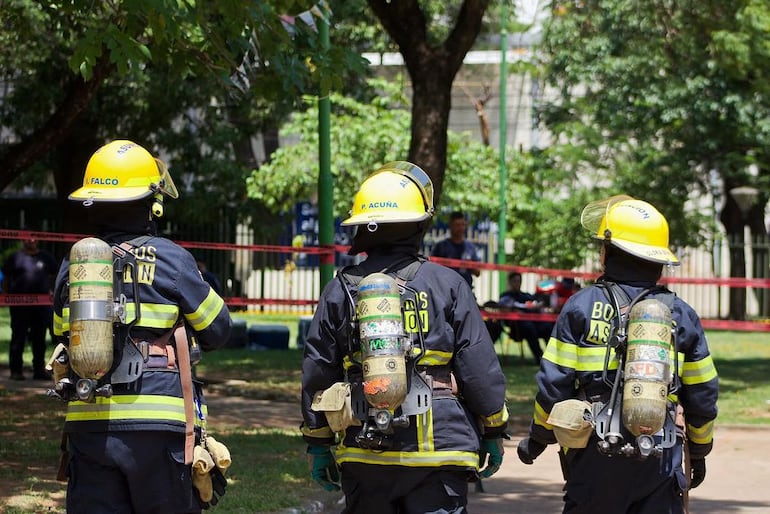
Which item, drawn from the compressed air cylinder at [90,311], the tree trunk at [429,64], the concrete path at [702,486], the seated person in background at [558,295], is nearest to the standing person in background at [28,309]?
the tree trunk at [429,64]

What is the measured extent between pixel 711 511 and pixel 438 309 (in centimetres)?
438

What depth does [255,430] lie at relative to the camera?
1151 centimetres

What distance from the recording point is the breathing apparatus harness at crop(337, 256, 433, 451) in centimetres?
463

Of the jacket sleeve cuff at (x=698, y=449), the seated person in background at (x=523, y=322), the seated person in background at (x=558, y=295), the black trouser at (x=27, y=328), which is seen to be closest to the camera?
the jacket sleeve cuff at (x=698, y=449)

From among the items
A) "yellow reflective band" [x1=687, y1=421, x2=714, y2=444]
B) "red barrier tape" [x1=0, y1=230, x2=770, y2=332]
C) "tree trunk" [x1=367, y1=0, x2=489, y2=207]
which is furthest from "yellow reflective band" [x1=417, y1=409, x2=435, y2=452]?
"tree trunk" [x1=367, y1=0, x2=489, y2=207]

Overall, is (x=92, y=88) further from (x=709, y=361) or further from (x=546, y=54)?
(x=546, y=54)

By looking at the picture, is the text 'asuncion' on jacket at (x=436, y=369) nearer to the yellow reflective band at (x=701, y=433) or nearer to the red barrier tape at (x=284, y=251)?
the yellow reflective band at (x=701, y=433)

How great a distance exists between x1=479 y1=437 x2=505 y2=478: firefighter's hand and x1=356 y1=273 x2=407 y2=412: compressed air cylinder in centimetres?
60

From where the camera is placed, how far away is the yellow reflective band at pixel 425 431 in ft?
15.6

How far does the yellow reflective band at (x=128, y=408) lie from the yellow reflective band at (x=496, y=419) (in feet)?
4.13

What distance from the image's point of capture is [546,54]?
113 feet

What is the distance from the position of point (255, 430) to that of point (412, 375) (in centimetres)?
695

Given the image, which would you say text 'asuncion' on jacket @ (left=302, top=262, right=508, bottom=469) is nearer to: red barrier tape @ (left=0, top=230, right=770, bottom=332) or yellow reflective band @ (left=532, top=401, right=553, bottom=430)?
yellow reflective band @ (left=532, top=401, right=553, bottom=430)

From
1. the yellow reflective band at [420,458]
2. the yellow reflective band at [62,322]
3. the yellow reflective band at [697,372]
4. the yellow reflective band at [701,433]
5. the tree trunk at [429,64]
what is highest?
the tree trunk at [429,64]
